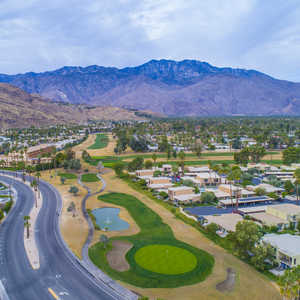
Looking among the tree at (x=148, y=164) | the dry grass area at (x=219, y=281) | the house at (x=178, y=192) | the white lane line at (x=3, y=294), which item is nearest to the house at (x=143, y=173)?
the tree at (x=148, y=164)


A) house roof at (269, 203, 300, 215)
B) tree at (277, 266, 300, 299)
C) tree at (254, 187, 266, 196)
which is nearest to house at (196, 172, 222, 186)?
tree at (254, 187, 266, 196)

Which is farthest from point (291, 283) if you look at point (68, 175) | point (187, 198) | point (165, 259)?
point (68, 175)

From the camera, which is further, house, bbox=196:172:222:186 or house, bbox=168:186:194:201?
house, bbox=196:172:222:186

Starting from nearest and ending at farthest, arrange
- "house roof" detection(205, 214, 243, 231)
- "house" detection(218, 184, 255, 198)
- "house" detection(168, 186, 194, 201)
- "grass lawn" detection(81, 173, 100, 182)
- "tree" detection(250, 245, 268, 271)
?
"tree" detection(250, 245, 268, 271) → "house roof" detection(205, 214, 243, 231) → "house" detection(218, 184, 255, 198) → "house" detection(168, 186, 194, 201) → "grass lawn" detection(81, 173, 100, 182)

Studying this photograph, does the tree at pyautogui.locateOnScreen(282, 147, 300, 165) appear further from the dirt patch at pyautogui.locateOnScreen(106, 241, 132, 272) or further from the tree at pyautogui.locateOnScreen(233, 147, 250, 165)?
the dirt patch at pyautogui.locateOnScreen(106, 241, 132, 272)

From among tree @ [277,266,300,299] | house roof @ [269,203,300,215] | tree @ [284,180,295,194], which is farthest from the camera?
tree @ [284,180,295,194]

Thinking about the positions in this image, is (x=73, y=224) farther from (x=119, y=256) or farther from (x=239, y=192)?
(x=239, y=192)

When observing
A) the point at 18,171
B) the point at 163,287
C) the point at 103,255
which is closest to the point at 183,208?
the point at 103,255

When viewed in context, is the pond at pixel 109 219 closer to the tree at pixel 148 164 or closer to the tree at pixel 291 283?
the tree at pixel 291 283
